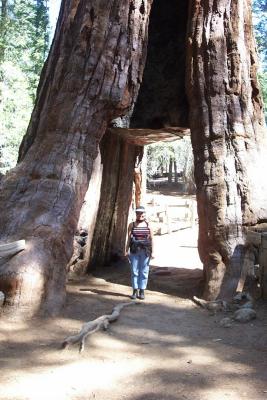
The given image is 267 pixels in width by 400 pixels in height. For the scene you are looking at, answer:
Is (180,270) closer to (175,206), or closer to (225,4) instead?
(225,4)

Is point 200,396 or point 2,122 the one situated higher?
point 2,122

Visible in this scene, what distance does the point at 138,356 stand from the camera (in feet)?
16.2

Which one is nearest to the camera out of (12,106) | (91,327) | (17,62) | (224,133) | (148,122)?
(91,327)

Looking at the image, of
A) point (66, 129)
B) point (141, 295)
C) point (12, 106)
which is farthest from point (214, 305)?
point (12, 106)

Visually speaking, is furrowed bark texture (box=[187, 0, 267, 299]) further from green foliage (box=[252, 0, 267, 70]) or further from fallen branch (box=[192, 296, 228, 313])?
green foliage (box=[252, 0, 267, 70])

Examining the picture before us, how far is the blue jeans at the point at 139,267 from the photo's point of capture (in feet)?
25.4

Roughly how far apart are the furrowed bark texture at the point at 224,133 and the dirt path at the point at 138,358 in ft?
4.73

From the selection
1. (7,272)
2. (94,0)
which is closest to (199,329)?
(7,272)

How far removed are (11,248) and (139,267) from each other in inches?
95.5

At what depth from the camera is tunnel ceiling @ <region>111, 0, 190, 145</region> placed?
10000 mm

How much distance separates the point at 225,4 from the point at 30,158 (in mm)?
4627

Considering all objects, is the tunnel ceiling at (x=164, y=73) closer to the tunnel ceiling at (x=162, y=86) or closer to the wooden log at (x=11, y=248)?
the tunnel ceiling at (x=162, y=86)

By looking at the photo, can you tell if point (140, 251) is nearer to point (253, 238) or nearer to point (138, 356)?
point (253, 238)

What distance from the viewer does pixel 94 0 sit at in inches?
→ 328
